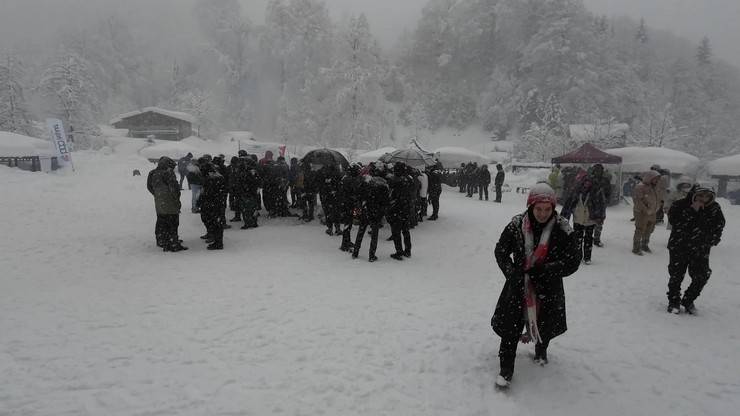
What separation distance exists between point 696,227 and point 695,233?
8 centimetres

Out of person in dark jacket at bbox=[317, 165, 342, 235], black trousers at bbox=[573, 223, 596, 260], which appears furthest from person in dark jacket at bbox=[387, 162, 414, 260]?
black trousers at bbox=[573, 223, 596, 260]

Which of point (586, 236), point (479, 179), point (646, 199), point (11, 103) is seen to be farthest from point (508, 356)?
point (11, 103)

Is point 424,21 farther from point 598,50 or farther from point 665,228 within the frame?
point 665,228

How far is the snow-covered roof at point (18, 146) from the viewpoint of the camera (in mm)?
19008

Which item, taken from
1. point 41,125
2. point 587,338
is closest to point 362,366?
point 587,338

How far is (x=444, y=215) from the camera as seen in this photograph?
12945 mm

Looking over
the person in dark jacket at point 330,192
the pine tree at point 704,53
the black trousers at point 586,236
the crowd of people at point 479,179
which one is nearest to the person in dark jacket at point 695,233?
the black trousers at point 586,236

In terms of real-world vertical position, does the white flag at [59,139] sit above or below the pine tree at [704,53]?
below

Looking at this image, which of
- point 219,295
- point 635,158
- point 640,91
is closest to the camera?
point 219,295

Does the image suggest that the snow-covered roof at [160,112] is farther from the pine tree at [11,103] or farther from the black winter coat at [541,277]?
the black winter coat at [541,277]

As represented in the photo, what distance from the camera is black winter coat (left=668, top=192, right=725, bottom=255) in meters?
4.60

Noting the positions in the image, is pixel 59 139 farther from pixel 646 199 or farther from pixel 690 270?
pixel 690 270

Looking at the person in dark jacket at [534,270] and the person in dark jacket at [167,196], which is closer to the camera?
the person in dark jacket at [534,270]

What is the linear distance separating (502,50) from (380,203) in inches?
2269
